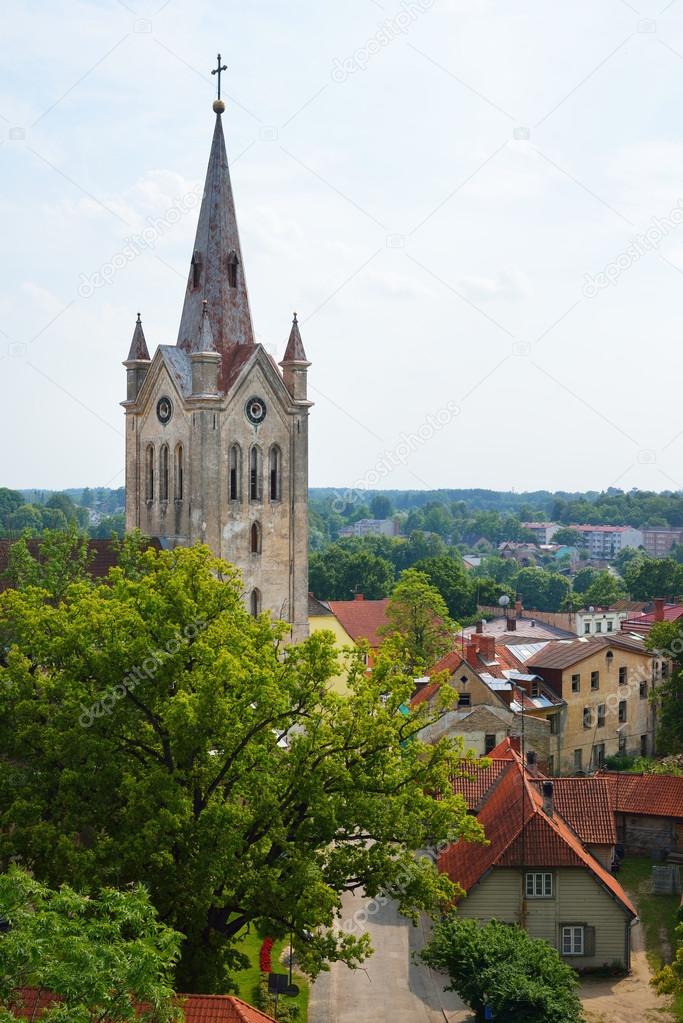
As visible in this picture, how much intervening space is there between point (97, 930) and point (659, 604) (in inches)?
2402

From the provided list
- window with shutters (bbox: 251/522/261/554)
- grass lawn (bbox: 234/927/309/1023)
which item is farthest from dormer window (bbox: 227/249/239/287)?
grass lawn (bbox: 234/927/309/1023)

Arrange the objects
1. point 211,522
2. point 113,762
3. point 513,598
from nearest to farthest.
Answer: point 113,762 → point 211,522 → point 513,598

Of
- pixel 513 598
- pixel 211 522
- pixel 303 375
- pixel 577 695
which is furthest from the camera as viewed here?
pixel 513 598

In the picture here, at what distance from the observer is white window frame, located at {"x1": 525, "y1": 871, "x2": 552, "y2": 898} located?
36.4 m

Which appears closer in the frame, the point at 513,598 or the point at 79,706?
the point at 79,706

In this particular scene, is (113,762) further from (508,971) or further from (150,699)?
(508,971)

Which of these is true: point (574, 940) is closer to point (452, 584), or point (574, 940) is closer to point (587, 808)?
point (587, 808)

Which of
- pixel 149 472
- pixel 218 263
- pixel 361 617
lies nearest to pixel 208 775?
pixel 149 472

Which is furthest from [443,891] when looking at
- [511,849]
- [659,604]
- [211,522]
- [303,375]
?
[659,604]

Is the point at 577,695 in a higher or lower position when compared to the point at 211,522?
lower

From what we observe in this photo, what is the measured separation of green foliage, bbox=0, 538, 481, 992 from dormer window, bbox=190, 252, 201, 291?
25087mm

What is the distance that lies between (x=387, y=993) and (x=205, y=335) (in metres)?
28.0

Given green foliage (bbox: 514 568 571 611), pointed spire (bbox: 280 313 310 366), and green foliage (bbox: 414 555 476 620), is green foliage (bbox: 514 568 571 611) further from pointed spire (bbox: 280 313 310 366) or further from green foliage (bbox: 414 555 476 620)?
pointed spire (bbox: 280 313 310 366)

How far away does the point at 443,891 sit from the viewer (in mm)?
30062
